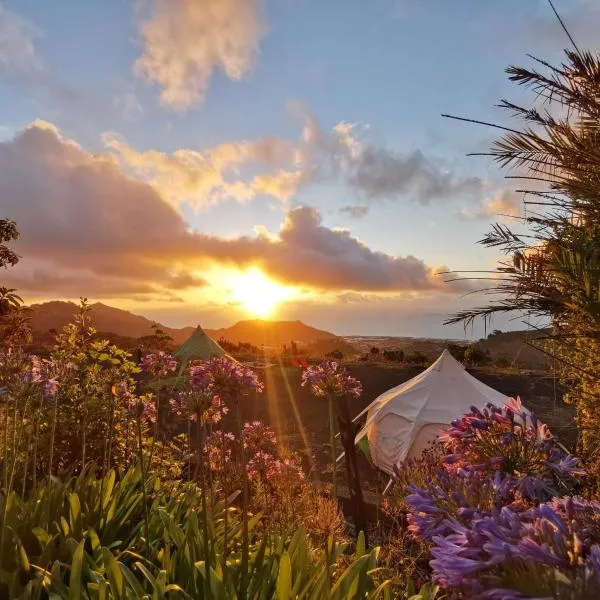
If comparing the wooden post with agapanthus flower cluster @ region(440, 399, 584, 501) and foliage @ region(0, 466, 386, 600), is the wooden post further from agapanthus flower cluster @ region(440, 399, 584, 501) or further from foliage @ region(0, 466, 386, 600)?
agapanthus flower cluster @ region(440, 399, 584, 501)

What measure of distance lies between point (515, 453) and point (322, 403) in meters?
22.0

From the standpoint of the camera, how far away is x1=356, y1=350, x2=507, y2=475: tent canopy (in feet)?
42.8

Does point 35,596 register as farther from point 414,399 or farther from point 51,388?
point 414,399

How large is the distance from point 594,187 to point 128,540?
19.3 ft

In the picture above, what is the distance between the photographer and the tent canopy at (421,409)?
42.8 feet

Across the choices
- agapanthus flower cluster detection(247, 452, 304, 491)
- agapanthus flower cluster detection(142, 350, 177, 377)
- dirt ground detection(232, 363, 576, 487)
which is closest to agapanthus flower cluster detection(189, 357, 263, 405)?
agapanthus flower cluster detection(142, 350, 177, 377)

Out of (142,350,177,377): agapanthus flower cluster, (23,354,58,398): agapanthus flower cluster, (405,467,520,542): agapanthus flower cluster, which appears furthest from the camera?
(142,350,177,377): agapanthus flower cluster

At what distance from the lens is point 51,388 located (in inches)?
161

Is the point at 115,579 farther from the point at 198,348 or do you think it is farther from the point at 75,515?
the point at 198,348

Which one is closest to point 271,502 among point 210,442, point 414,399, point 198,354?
point 210,442

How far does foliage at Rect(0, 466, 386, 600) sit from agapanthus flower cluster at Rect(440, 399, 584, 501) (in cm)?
95

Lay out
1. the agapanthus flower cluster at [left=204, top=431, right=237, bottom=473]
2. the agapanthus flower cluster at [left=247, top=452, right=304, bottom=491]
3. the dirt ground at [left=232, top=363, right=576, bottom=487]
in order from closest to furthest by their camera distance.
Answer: the agapanthus flower cluster at [left=247, top=452, right=304, bottom=491]
the agapanthus flower cluster at [left=204, top=431, right=237, bottom=473]
the dirt ground at [left=232, top=363, right=576, bottom=487]

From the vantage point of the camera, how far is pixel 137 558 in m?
3.91

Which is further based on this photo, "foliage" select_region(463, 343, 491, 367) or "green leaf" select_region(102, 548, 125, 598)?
"foliage" select_region(463, 343, 491, 367)
